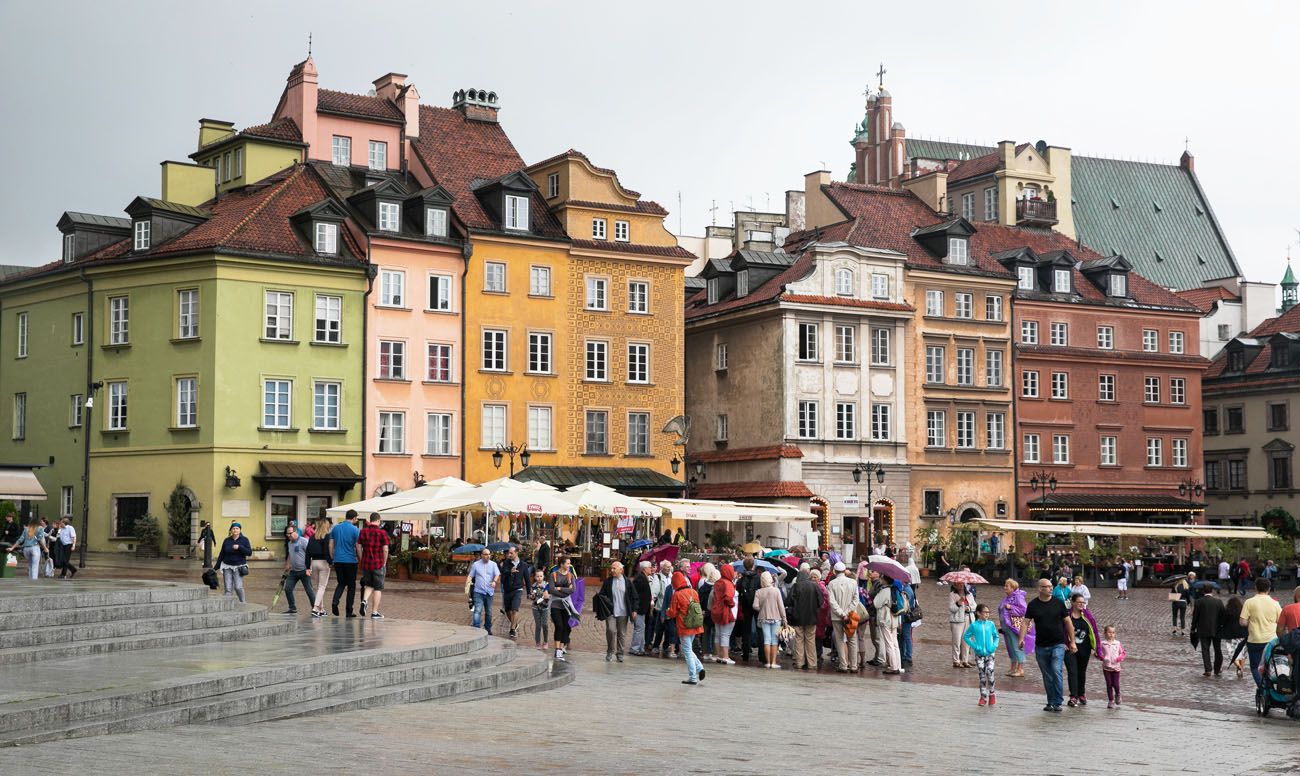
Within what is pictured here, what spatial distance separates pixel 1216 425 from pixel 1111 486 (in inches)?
527

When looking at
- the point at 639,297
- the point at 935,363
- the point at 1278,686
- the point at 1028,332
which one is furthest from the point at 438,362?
the point at 1278,686

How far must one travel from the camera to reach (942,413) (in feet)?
221

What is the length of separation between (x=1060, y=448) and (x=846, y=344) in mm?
11955

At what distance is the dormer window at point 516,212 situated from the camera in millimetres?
59188

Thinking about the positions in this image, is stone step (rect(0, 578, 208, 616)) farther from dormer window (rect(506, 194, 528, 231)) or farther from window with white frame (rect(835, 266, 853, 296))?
window with white frame (rect(835, 266, 853, 296))

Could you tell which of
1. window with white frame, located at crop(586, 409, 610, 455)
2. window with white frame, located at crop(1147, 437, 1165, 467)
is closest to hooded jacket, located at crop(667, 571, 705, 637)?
window with white frame, located at crop(586, 409, 610, 455)

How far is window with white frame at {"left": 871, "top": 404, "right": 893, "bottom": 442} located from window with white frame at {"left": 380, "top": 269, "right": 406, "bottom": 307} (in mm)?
19372

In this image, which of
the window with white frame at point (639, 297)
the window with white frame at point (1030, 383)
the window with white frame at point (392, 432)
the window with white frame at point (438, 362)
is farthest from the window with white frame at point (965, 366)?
the window with white frame at point (392, 432)

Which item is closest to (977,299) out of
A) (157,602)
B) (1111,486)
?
(1111,486)

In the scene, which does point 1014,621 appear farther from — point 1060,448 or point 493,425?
point 1060,448

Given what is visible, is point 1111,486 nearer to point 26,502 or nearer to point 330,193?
point 330,193

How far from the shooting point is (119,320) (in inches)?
2170

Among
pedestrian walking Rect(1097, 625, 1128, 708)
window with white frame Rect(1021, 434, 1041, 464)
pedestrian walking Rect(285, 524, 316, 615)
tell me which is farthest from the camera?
window with white frame Rect(1021, 434, 1041, 464)

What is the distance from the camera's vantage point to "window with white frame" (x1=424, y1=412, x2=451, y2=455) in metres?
57.0
